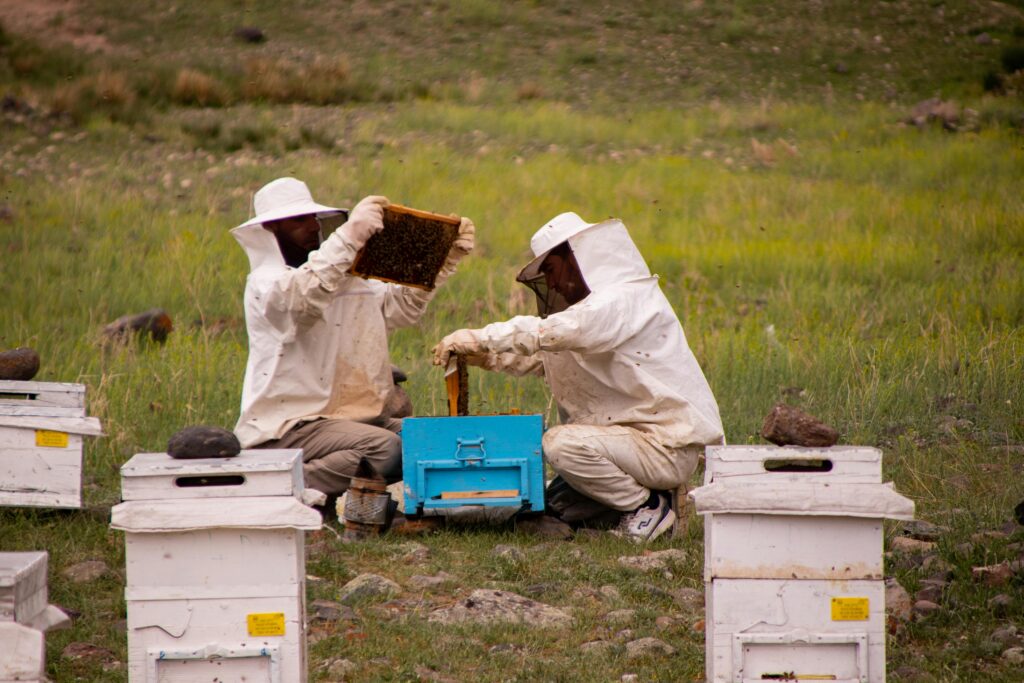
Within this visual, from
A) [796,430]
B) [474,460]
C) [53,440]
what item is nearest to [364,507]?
[474,460]

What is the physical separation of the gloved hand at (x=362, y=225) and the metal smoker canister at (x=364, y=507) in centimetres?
109

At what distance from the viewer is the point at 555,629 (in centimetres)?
455

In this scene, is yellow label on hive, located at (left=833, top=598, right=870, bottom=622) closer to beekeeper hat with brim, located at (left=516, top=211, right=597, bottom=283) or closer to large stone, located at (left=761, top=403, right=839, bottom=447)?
large stone, located at (left=761, top=403, right=839, bottom=447)

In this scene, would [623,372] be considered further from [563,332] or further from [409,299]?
[409,299]

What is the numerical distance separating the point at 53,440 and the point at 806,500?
370 cm

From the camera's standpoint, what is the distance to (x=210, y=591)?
3455mm

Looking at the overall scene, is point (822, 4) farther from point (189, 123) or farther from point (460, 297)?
point (460, 297)

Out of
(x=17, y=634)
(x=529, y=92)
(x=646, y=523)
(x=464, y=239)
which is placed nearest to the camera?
(x=17, y=634)

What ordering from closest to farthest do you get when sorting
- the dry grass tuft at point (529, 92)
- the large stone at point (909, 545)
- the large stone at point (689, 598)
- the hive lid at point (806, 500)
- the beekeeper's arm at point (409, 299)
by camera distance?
the hive lid at point (806, 500)
the large stone at point (689, 598)
the large stone at point (909, 545)
the beekeeper's arm at point (409, 299)
the dry grass tuft at point (529, 92)

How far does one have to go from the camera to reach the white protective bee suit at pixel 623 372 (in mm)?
5613

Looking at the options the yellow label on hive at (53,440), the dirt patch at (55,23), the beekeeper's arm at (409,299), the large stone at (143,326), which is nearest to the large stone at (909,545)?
the beekeeper's arm at (409,299)

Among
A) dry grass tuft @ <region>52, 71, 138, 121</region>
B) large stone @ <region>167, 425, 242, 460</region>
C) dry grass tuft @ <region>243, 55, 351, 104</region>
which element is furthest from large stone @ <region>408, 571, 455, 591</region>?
dry grass tuft @ <region>243, 55, 351, 104</region>

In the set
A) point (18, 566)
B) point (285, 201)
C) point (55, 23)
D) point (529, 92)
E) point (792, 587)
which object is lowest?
point (792, 587)

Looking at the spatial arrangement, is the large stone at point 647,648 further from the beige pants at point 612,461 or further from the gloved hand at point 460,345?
the gloved hand at point 460,345
